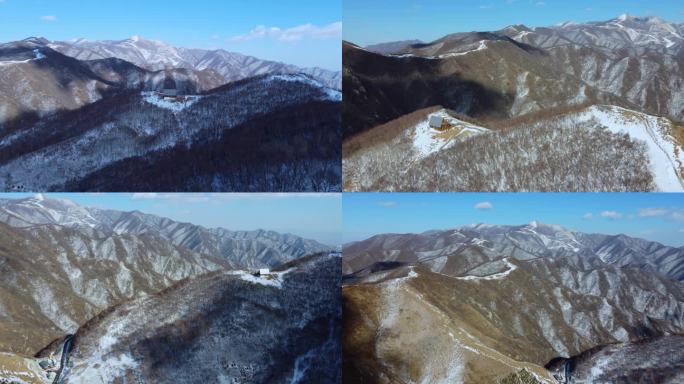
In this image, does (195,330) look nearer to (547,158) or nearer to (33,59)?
(547,158)

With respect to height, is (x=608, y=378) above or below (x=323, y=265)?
below

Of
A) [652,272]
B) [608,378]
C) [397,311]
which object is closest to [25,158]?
[397,311]

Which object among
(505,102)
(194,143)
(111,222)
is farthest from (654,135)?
(111,222)

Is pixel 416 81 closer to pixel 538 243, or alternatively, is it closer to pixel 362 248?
pixel 538 243

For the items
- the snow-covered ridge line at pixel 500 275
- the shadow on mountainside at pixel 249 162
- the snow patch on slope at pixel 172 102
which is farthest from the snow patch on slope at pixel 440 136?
the snow patch on slope at pixel 172 102

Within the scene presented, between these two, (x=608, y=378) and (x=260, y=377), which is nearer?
(x=608, y=378)

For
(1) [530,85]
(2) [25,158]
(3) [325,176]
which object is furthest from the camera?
(1) [530,85]
